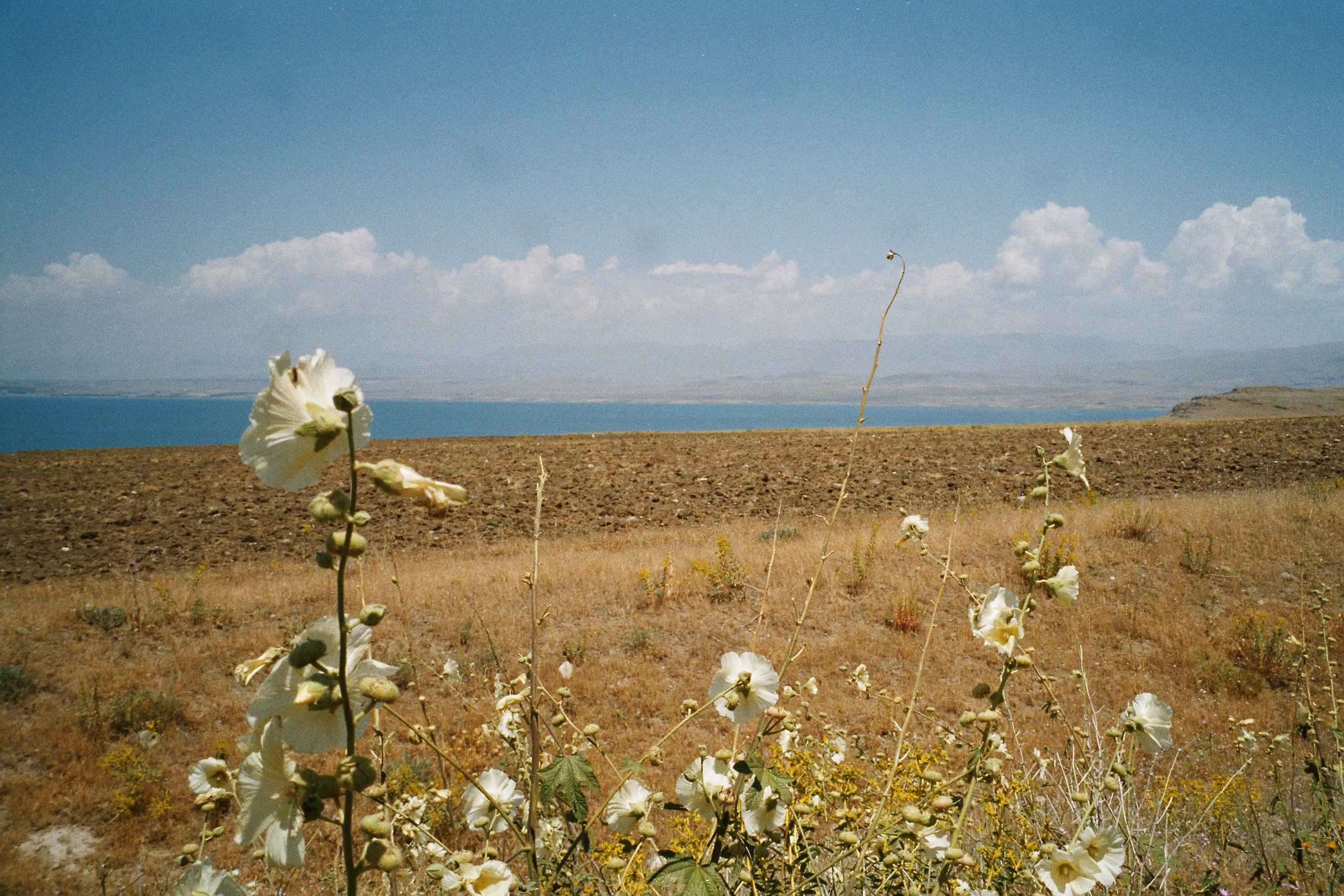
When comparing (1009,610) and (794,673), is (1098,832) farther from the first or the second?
(794,673)

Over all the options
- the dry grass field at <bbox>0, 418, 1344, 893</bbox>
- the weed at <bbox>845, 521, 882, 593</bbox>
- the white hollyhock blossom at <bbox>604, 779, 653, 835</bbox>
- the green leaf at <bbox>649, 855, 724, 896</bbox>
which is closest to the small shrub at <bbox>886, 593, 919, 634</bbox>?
the dry grass field at <bbox>0, 418, 1344, 893</bbox>

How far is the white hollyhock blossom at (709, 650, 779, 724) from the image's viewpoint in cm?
125

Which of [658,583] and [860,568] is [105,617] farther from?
[860,568]

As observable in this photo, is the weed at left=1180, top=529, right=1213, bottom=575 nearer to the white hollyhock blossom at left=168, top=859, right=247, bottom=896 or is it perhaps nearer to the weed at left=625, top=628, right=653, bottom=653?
the weed at left=625, top=628, right=653, bottom=653

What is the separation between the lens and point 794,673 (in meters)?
5.59

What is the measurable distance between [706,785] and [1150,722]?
3.59ft

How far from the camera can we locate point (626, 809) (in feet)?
4.28

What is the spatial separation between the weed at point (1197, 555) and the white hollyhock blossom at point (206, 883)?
30.2 feet

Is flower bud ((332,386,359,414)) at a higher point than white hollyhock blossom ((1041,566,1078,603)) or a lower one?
higher

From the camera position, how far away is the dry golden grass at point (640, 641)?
13.9ft

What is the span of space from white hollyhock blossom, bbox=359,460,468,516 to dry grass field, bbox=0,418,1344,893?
1.56 ft

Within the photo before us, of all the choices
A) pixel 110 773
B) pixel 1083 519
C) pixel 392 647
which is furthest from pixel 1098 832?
pixel 1083 519

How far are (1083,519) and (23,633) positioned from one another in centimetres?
1336

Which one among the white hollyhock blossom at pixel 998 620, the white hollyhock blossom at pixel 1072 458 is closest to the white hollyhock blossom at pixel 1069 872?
the white hollyhock blossom at pixel 998 620
